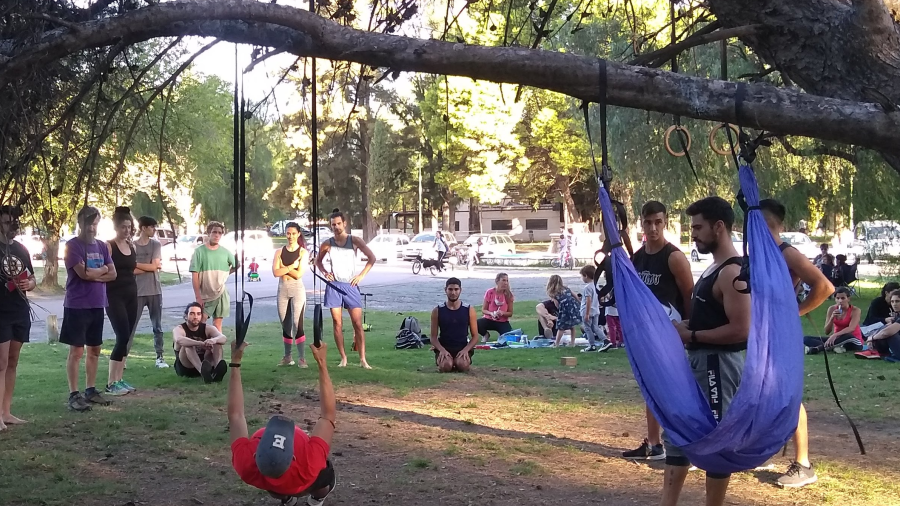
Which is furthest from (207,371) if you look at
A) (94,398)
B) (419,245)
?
(419,245)

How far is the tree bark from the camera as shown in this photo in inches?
123

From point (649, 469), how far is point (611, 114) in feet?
44.2

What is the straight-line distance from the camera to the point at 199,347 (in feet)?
27.7

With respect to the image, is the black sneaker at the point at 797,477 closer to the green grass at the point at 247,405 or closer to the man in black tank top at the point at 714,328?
the green grass at the point at 247,405

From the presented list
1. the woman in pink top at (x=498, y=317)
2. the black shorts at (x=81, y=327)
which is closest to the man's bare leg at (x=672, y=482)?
the black shorts at (x=81, y=327)

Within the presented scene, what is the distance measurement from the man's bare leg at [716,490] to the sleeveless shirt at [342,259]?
610 centimetres

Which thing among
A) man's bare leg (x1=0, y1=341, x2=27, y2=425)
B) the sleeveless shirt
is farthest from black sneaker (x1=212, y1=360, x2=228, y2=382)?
man's bare leg (x1=0, y1=341, x2=27, y2=425)

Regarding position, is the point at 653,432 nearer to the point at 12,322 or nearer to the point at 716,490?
the point at 716,490

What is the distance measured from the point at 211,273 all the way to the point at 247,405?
110 inches

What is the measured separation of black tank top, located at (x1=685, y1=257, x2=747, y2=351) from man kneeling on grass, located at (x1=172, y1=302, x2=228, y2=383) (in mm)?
5708

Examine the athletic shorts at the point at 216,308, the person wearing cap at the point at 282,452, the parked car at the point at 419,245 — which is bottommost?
→ the person wearing cap at the point at 282,452

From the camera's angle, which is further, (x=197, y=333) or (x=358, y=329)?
(x=358, y=329)

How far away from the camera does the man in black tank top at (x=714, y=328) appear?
3.71 meters

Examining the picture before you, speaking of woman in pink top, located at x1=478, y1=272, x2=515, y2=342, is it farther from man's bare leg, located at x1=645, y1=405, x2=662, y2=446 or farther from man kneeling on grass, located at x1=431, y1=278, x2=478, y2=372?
man's bare leg, located at x1=645, y1=405, x2=662, y2=446
